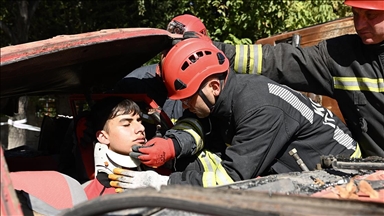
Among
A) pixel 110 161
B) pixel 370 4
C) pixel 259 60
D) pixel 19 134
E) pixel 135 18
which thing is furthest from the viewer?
pixel 135 18

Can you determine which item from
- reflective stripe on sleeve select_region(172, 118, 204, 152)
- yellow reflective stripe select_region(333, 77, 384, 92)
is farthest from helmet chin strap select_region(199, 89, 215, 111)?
yellow reflective stripe select_region(333, 77, 384, 92)

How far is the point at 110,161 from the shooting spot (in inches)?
104

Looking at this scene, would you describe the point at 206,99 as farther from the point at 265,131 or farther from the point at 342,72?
the point at 342,72

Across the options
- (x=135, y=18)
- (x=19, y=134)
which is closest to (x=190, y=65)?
(x=19, y=134)

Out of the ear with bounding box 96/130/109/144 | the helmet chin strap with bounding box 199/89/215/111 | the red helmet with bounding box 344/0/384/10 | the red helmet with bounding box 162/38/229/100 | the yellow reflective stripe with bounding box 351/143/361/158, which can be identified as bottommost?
the yellow reflective stripe with bounding box 351/143/361/158

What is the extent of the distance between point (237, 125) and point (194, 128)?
0.35 meters

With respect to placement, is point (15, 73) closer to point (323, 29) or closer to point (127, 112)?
point (127, 112)

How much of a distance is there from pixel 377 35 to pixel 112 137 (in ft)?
5.48

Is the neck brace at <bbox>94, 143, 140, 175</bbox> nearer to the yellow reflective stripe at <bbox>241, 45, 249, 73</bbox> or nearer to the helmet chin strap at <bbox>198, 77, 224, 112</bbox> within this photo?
the helmet chin strap at <bbox>198, 77, 224, 112</bbox>

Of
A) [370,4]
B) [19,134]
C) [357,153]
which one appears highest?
[370,4]

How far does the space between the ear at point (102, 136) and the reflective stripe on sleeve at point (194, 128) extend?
44 centimetres

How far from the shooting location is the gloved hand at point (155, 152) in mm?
2584

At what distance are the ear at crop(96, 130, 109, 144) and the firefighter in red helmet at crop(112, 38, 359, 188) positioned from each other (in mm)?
262

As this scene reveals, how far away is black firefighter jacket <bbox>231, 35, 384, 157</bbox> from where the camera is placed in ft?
9.61
